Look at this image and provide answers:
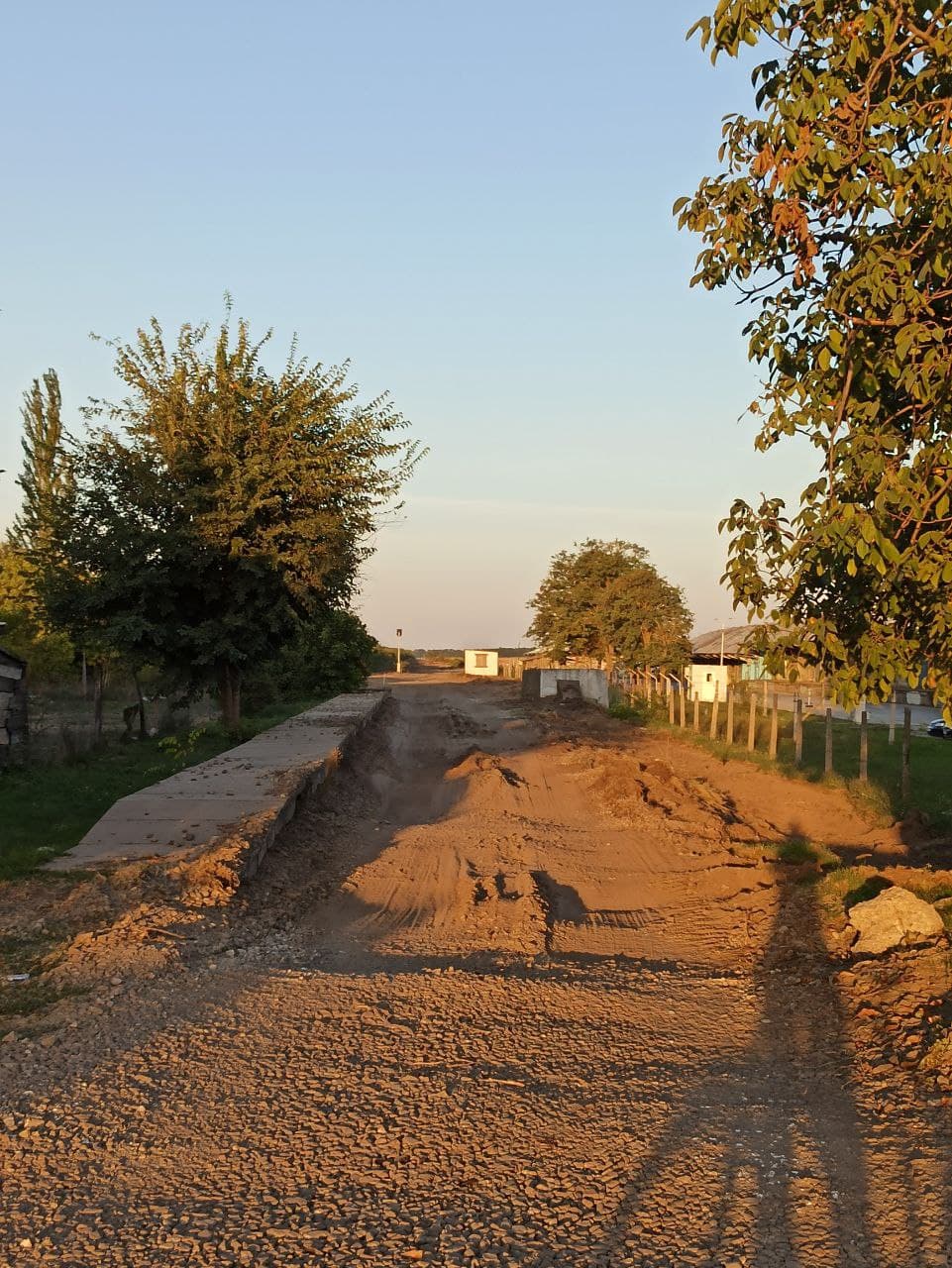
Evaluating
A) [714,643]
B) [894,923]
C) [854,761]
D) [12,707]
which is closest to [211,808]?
[894,923]

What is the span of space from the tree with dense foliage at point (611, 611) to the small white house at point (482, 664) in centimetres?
1915

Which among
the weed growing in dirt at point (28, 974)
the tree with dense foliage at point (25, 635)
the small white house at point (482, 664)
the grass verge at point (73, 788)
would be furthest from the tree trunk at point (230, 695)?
the small white house at point (482, 664)

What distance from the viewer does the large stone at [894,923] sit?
636cm

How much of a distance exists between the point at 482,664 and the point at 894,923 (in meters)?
67.9

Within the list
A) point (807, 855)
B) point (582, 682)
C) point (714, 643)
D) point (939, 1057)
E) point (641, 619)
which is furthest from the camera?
point (714, 643)

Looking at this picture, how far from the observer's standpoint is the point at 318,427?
1836 cm

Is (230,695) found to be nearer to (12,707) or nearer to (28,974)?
(12,707)

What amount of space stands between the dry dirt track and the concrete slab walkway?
898 millimetres

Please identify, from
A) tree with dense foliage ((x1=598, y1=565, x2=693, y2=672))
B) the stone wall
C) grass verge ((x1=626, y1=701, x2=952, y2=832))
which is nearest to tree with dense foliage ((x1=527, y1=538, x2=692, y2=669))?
tree with dense foliage ((x1=598, y1=565, x2=693, y2=672))

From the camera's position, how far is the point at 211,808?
33.0 feet

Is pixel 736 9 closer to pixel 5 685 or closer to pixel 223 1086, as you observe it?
pixel 223 1086

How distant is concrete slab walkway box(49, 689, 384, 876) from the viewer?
8.60 meters

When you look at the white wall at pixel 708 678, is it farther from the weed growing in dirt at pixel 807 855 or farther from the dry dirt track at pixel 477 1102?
the dry dirt track at pixel 477 1102

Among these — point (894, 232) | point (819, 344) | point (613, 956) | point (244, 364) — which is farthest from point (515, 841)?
point (244, 364)
